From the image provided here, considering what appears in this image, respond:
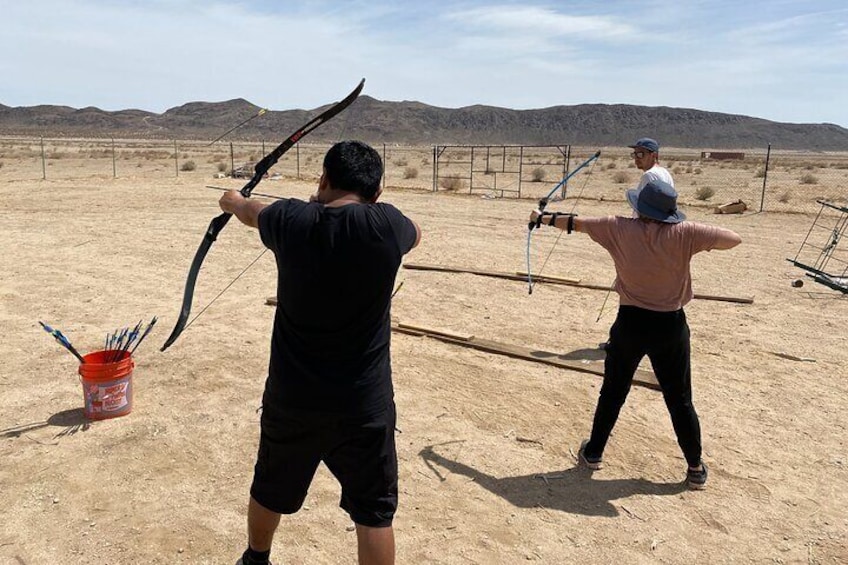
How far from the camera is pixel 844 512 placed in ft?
13.4

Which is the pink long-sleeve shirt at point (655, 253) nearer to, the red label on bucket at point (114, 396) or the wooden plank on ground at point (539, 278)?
the red label on bucket at point (114, 396)

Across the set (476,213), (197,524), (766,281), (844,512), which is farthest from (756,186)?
(197,524)

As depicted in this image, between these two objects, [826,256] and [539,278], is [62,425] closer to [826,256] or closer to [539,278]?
[539,278]

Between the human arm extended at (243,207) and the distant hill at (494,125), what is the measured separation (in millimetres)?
146354

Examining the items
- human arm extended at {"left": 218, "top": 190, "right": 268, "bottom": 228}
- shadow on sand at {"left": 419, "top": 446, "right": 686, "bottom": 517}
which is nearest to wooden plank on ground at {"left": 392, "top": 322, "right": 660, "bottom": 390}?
shadow on sand at {"left": 419, "top": 446, "right": 686, "bottom": 517}

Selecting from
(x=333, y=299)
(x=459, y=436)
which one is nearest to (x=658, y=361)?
(x=459, y=436)

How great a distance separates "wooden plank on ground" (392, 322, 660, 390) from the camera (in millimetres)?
6041

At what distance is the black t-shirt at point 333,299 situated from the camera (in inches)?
95.7

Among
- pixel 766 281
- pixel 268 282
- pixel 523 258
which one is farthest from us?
pixel 523 258

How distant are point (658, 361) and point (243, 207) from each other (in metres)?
2.63

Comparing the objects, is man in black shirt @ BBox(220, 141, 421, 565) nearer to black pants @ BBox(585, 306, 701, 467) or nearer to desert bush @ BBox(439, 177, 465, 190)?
black pants @ BBox(585, 306, 701, 467)

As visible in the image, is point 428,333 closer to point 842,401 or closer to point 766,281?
point 842,401

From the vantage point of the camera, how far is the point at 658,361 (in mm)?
4098

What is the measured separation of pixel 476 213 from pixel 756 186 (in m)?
19.0
